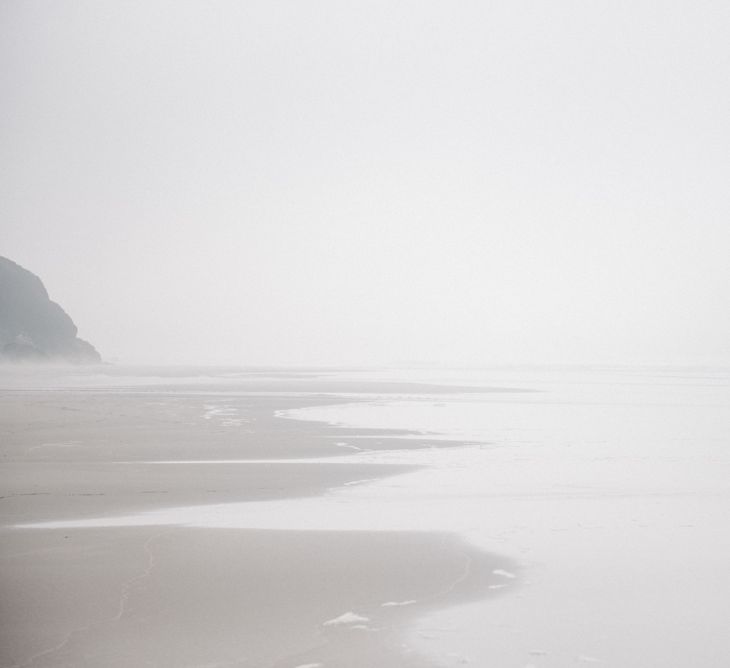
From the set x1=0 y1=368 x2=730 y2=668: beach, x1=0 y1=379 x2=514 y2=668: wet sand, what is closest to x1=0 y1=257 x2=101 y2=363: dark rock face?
x1=0 y1=368 x2=730 y2=668: beach

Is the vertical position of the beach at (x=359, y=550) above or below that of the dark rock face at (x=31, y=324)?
below

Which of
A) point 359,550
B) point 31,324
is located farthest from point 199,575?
point 31,324

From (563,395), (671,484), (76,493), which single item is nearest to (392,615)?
(76,493)

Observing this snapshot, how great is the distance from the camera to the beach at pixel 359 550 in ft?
23.1

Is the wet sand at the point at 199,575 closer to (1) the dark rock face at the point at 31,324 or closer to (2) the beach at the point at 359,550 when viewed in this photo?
(2) the beach at the point at 359,550

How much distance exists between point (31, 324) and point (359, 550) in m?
104

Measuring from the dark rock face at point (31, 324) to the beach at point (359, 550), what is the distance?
266ft

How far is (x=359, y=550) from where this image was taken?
10.4 m

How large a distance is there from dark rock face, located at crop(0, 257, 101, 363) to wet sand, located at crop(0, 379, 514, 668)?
86.4 metres

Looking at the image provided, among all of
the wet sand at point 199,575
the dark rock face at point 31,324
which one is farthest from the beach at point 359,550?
the dark rock face at point 31,324

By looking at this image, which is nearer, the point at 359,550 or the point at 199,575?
the point at 199,575

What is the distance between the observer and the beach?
7.04 m

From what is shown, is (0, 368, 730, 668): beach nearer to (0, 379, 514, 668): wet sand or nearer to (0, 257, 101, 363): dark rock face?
(0, 379, 514, 668): wet sand

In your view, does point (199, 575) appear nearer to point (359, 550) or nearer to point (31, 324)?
point (359, 550)
